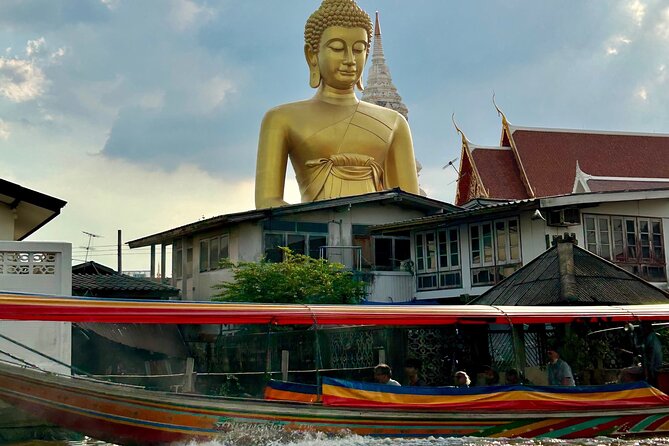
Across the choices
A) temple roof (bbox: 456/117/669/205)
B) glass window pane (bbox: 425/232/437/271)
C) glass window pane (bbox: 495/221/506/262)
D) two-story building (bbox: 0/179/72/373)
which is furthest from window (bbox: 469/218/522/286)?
→ temple roof (bbox: 456/117/669/205)

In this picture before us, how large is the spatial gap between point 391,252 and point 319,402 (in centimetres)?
1274

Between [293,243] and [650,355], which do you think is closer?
[650,355]

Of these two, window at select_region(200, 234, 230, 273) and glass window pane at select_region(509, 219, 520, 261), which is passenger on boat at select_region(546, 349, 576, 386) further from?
window at select_region(200, 234, 230, 273)

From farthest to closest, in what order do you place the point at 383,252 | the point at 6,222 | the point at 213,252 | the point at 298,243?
the point at 213,252, the point at 383,252, the point at 298,243, the point at 6,222

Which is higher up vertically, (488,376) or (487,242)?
(487,242)

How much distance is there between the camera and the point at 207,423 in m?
10.1

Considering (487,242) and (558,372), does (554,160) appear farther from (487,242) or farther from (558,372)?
(558,372)

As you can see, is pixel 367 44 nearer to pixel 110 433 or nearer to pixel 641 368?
pixel 641 368

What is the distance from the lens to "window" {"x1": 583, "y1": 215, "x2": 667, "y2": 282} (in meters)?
19.9

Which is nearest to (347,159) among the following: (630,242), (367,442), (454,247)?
(454,247)

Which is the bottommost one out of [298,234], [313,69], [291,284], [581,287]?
[581,287]

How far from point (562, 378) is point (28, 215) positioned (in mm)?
10161

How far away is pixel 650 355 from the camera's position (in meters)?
13.3

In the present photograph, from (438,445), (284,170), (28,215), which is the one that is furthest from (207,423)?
(284,170)
